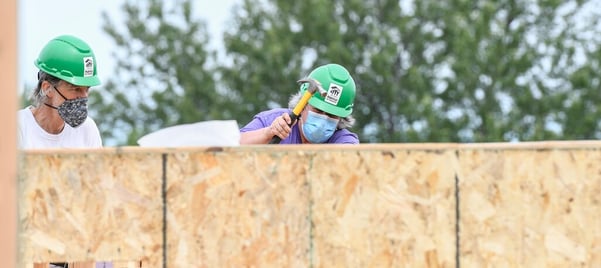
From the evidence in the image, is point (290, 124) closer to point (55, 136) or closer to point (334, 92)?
point (334, 92)

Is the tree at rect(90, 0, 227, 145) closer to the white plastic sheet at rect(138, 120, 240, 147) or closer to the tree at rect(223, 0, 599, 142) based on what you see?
the tree at rect(223, 0, 599, 142)

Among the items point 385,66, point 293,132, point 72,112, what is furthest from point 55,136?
point 385,66

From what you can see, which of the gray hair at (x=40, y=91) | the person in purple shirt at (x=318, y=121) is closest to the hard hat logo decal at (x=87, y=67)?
the gray hair at (x=40, y=91)

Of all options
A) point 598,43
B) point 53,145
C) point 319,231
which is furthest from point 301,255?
point 598,43

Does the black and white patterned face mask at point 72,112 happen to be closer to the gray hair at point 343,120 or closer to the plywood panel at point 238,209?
the gray hair at point 343,120

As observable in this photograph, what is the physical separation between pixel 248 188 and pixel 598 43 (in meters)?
28.8

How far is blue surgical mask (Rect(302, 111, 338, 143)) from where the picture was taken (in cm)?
768

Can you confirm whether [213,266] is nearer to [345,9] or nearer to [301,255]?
[301,255]

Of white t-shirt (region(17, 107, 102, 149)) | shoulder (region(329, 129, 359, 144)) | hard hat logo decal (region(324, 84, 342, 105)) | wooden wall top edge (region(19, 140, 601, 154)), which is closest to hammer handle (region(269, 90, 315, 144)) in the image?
hard hat logo decal (region(324, 84, 342, 105))

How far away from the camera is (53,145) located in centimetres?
721

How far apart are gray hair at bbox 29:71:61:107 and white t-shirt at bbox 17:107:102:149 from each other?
0.26 feet

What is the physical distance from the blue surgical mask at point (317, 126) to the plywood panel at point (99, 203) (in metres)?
→ 2.05

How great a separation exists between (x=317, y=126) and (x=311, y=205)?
1955mm

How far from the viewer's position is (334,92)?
779 centimetres
